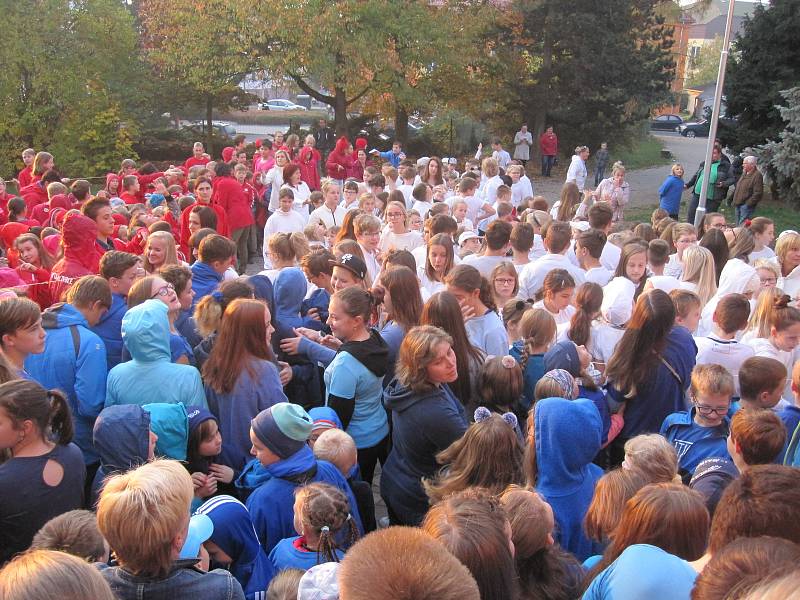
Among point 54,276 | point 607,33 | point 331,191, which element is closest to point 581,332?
point 54,276

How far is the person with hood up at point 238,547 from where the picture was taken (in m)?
3.20

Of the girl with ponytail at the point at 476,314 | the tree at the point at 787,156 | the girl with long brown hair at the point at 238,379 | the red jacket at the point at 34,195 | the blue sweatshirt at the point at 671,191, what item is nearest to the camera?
the girl with long brown hair at the point at 238,379

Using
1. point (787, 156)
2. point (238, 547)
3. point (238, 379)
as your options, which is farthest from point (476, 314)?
point (787, 156)

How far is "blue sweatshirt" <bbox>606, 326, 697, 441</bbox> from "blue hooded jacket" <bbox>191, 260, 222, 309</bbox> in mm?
3365

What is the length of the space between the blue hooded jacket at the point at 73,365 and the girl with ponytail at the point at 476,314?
2.47 meters

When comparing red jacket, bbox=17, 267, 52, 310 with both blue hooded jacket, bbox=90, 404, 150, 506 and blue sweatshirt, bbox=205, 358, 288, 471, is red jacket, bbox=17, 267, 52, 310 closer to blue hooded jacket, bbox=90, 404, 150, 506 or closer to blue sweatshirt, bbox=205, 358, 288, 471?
blue sweatshirt, bbox=205, 358, 288, 471

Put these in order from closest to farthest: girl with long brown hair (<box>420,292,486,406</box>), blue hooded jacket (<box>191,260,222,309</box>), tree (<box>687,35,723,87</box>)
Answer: girl with long brown hair (<box>420,292,486,406</box>), blue hooded jacket (<box>191,260,222,309</box>), tree (<box>687,35,723,87</box>)

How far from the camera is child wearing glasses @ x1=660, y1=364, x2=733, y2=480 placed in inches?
166

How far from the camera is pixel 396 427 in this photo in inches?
167

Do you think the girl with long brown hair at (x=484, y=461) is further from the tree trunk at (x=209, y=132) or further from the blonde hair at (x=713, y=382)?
the tree trunk at (x=209, y=132)

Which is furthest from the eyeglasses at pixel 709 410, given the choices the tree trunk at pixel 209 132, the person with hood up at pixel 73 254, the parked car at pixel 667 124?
the parked car at pixel 667 124

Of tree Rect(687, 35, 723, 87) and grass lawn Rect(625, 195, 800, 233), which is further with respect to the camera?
tree Rect(687, 35, 723, 87)

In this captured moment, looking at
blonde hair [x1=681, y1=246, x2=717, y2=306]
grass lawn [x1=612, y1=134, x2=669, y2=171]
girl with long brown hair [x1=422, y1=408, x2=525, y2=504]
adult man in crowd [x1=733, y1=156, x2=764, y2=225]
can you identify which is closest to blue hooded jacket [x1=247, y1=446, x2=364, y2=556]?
Result: girl with long brown hair [x1=422, y1=408, x2=525, y2=504]

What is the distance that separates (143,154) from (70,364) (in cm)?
2454
